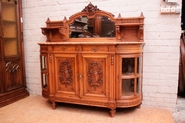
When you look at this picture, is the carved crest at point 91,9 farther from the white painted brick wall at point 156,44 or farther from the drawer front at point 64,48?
the drawer front at point 64,48

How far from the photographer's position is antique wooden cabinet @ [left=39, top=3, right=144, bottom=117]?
207 centimetres

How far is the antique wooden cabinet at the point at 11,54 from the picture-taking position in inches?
101

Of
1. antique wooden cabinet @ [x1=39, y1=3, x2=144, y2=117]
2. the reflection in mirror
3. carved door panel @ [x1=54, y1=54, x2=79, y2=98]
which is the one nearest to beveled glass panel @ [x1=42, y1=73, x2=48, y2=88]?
antique wooden cabinet @ [x1=39, y1=3, x2=144, y2=117]

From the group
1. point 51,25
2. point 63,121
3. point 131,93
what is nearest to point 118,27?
point 131,93

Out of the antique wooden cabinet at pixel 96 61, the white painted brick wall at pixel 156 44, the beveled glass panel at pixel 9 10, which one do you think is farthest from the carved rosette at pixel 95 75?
the beveled glass panel at pixel 9 10

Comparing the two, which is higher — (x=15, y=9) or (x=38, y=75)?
(x=15, y=9)

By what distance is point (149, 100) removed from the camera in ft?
7.91

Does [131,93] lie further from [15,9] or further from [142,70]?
[15,9]

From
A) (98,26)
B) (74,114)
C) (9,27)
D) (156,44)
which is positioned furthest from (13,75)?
(156,44)

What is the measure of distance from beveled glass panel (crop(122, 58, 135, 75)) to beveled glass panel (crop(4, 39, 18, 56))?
5.78 feet

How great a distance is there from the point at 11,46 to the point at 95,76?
4.94 feet

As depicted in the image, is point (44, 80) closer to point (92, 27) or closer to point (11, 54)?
point (11, 54)

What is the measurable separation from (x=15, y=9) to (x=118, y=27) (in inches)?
66.8

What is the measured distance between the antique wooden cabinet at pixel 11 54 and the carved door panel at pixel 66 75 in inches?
33.2
